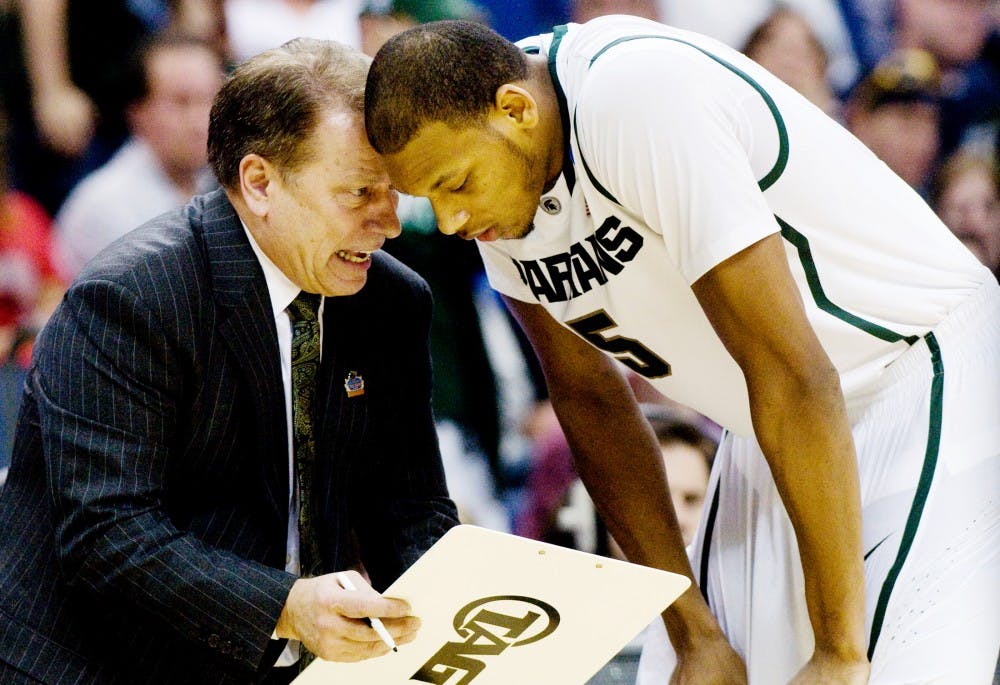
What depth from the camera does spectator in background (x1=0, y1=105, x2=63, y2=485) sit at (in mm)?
4148

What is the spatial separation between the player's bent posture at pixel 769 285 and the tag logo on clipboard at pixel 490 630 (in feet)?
1.40

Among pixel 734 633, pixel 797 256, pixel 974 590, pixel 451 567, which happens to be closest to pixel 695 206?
pixel 797 256

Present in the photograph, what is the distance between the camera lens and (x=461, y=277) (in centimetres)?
452

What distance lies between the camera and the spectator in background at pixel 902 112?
187 inches

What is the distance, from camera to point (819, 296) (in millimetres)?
2189

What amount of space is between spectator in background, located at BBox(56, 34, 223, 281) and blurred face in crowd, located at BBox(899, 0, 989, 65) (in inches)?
97.2

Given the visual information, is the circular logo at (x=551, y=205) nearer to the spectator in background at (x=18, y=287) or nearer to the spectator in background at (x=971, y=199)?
the spectator in background at (x=18, y=287)

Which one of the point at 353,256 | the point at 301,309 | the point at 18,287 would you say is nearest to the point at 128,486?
the point at 301,309

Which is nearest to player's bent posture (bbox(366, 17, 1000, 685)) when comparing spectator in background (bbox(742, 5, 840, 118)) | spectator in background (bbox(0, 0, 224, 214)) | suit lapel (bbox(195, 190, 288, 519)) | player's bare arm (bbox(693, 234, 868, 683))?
player's bare arm (bbox(693, 234, 868, 683))

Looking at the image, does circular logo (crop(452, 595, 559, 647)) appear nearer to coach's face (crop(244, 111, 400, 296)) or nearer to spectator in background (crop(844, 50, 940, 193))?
coach's face (crop(244, 111, 400, 296))

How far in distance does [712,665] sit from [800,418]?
29.0 inches

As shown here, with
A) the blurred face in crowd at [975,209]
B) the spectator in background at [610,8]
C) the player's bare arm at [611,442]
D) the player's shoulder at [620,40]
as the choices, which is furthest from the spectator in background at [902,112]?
the player's shoulder at [620,40]

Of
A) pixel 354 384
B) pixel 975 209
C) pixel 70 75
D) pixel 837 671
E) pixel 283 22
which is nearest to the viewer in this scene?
pixel 837 671

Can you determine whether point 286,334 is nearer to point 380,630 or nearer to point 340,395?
point 340,395
